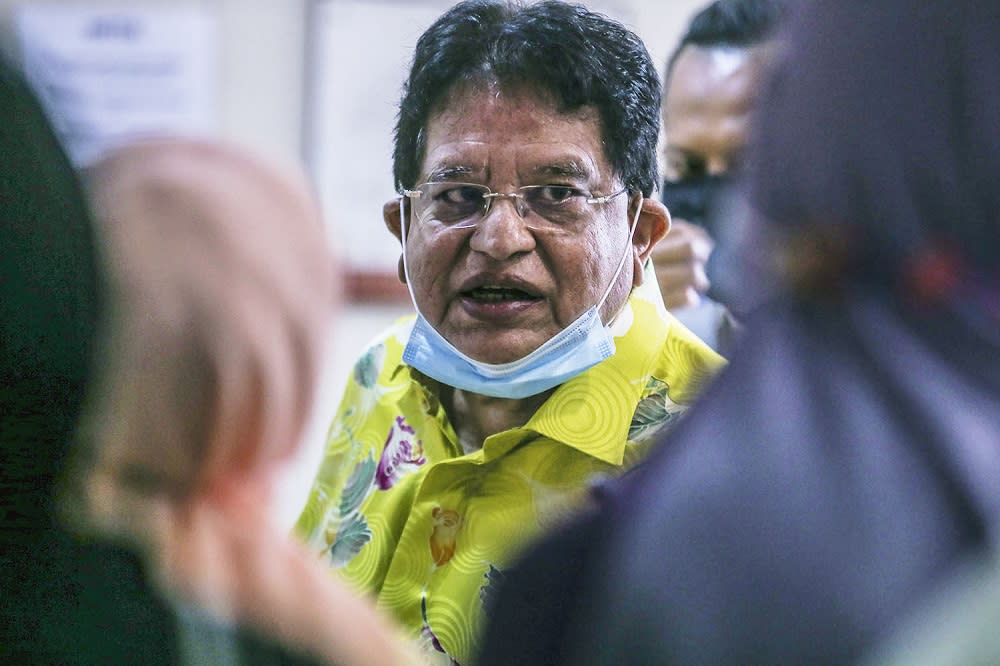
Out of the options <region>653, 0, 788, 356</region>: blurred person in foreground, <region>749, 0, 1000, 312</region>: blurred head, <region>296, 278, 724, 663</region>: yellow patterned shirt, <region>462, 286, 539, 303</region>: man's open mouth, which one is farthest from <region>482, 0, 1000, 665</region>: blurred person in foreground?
<region>653, 0, 788, 356</region>: blurred person in foreground

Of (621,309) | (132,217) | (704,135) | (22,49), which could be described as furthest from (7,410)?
(704,135)

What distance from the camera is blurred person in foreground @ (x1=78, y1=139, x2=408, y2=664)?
858mm

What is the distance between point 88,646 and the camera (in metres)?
0.85

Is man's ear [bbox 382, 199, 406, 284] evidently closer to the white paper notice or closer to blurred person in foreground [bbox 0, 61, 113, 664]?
blurred person in foreground [bbox 0, 61, 113, 664]

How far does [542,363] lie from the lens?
1454mm

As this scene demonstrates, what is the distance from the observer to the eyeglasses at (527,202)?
144 centimetres

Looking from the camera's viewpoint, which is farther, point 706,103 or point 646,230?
point 706,103

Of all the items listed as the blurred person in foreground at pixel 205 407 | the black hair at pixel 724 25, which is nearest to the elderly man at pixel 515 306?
the black hair at pixel 724 25

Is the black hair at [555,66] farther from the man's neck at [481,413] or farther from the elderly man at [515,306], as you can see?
the man's neck at [481,413]

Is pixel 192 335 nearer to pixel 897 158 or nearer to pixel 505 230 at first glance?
pixel 897 158

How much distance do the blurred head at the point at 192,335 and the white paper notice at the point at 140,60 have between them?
2.19 metres

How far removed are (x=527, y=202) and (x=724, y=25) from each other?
501mm

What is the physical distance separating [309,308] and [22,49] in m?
0.29

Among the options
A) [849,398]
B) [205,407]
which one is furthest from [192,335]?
[849,398]
